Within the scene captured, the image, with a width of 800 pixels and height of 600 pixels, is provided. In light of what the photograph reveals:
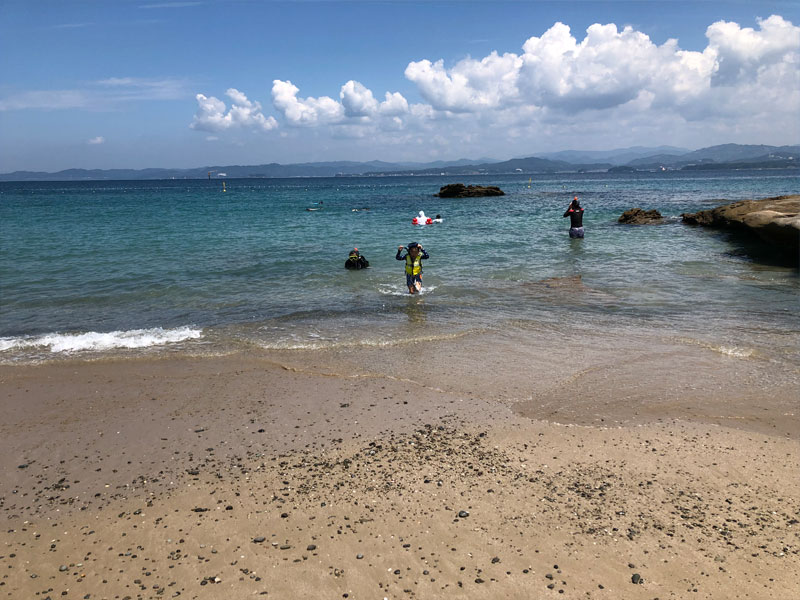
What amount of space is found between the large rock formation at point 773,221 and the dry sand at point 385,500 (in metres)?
15.3

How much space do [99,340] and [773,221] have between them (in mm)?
23699

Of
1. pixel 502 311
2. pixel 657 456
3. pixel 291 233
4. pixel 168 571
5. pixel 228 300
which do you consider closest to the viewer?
pixel 168 571

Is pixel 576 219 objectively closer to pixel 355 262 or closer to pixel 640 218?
pixel 640 218

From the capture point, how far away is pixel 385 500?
18.7ft

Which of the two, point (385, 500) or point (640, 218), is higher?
point (640, 218)

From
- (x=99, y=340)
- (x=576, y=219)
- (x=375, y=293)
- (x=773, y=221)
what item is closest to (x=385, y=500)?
(x=99, y=340)

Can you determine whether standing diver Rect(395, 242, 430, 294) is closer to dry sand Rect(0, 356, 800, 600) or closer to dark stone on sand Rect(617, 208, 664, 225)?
dry sand Rect(0, 356, 800, 600)

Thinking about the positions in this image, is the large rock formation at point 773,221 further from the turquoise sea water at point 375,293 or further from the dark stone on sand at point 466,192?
the dark stone on sand at point 466,192

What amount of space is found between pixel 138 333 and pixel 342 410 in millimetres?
6788

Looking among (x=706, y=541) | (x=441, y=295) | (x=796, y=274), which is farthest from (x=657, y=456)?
(x=796, y=274)

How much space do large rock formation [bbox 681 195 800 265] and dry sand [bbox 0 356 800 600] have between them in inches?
604

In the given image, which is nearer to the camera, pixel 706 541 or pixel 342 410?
pixel 706 541

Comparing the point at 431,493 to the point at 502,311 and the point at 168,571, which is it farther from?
the point at 502,311

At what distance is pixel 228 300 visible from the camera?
618 inches
